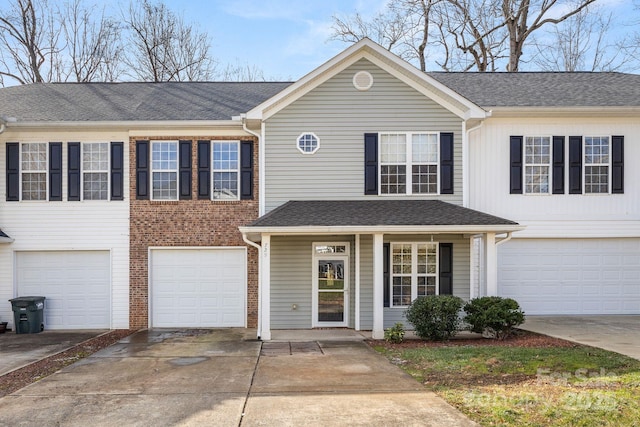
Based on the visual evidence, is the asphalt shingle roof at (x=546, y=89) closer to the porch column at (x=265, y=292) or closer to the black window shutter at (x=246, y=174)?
the black window shutter at (x=246, y=174)

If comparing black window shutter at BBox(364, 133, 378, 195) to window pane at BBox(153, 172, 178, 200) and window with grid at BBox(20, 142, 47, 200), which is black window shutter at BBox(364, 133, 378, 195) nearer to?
window pane at BBox(153, 172, 178, 200)

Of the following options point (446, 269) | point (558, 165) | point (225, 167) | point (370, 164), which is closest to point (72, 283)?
point (225, 167)

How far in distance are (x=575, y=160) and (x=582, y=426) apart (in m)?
9.72

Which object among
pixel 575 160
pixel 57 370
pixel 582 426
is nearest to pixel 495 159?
pixel 575 160

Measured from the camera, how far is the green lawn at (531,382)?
5.79m

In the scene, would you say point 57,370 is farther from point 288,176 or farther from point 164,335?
point 288,176

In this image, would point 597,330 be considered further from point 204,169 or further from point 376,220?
point 204,169

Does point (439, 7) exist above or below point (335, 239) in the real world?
above

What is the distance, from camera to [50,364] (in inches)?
356

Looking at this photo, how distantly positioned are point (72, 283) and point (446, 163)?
10.7 m

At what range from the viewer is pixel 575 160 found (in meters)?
13.4

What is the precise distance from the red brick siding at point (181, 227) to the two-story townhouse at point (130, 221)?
0.03 metres

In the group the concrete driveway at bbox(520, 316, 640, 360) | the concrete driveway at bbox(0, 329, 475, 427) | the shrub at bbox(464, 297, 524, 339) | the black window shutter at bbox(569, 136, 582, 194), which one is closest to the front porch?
the shrub at bbox(464, 297, 524, 339)

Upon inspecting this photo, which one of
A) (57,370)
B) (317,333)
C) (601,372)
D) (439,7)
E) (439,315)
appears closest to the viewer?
(601,372)
